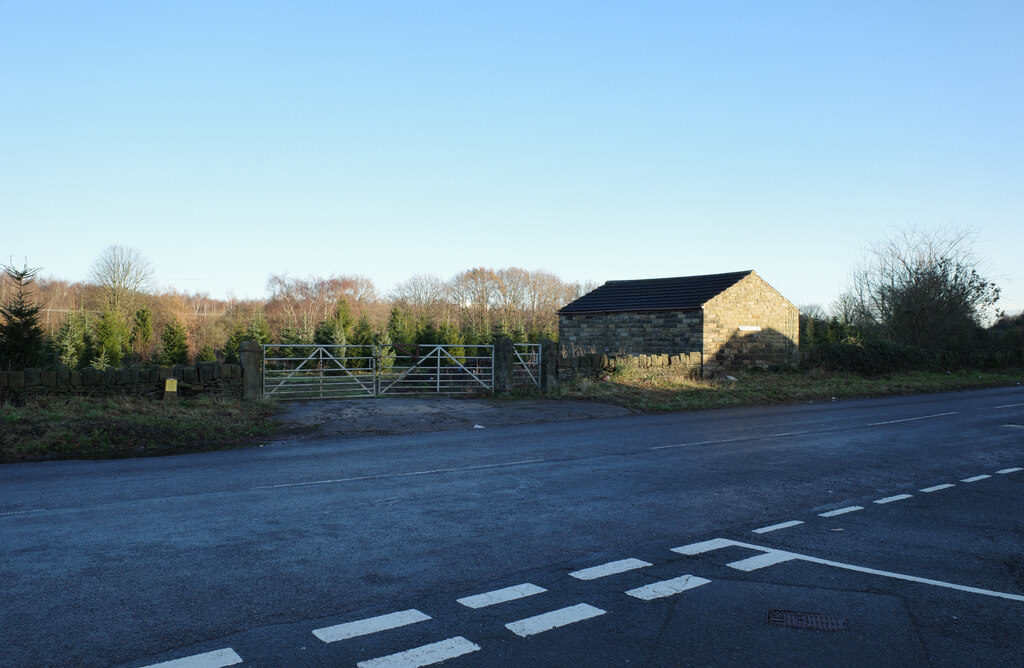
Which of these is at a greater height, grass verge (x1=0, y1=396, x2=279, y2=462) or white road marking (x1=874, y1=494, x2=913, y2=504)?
grass verge (x1=0, y1=396, x2=279, y2=462)

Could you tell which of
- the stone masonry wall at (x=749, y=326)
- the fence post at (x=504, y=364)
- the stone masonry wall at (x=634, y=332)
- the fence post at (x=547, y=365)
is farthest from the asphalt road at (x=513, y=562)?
the stone masonry wall at (x=634, y=332)

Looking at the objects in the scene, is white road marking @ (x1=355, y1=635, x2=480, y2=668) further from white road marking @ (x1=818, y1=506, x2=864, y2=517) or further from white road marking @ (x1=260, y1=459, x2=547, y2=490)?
white road marking @ (x1=260, y1=459, x2=547, y2=490)

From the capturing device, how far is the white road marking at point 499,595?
14.7ft

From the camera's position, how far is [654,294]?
33156 mm

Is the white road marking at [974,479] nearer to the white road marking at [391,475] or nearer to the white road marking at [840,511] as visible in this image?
the white road marking at [840,511]

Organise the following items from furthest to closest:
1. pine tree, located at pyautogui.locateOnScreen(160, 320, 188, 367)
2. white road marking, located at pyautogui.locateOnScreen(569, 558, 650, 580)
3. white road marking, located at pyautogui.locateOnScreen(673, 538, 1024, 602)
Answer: pine tree, located at pyautogui.locateOnScreen(160, 320, 188, 367), white road marking, located at pyautogui.locateOnScreen(569, 558, 650, 580), white road marking, located at pyautogui.locateOnScreen(673, 538, 1024, 602)

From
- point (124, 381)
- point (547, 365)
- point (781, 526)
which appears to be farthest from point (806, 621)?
point (547, 365)

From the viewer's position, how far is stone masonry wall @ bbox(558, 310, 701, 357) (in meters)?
29.9

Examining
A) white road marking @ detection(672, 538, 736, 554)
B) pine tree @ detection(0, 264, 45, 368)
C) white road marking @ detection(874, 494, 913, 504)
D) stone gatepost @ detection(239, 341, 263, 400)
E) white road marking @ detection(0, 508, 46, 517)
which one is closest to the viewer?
white road marking @ detection(672, 538, 736, 554)

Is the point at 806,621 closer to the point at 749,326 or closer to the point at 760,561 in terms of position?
the point at 760,561

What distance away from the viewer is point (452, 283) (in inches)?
2899

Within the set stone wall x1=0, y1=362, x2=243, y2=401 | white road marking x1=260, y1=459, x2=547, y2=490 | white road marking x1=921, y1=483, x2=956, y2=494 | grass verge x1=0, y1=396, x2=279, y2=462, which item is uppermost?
stone wall x1=0, y1=362, x2=243, y2=401

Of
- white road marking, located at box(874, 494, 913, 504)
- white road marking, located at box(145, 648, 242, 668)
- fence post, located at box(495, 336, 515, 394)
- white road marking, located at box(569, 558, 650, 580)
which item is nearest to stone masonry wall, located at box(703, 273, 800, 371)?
fence post, located at box(495, 336, 515, 394)

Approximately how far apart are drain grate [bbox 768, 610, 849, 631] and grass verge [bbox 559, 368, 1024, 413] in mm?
14918
